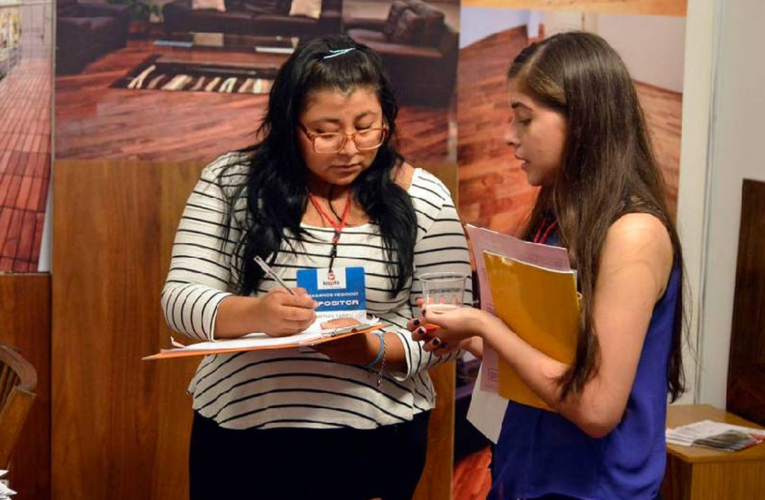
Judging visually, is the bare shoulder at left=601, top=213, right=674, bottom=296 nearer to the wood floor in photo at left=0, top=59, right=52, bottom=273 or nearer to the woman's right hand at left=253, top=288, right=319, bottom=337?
the woman's right hand at left=253, top=288, right=319, bottom=337

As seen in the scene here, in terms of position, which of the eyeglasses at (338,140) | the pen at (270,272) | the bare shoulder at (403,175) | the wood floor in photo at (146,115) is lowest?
the pen at (270,272)

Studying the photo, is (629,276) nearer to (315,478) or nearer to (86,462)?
(315,478)

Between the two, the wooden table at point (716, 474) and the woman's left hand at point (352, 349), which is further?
the wooden table at point (716, 474)

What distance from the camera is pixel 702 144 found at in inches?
149

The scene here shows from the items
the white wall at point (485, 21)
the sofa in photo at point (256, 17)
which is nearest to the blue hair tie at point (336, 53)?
the sofa in photo at point (256, 17)

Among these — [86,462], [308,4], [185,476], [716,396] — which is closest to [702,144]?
[716,396]

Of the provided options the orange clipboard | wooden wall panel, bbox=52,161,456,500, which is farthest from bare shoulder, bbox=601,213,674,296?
wooden wall panel, bbox=52,161,456,500

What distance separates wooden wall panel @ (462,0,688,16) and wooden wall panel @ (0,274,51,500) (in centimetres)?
165

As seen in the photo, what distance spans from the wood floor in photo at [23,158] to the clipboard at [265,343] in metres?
1.44

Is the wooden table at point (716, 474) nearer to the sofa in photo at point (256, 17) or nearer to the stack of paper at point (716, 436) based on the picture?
the stack of paper at point (716, 436)

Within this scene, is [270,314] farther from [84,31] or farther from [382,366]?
[84,31]

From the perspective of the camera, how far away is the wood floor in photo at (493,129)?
3.52 meters

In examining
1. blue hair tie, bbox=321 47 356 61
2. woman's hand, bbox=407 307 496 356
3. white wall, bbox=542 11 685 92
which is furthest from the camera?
white wall, bbox=542 11 685 92

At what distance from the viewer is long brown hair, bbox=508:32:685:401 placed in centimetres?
166
